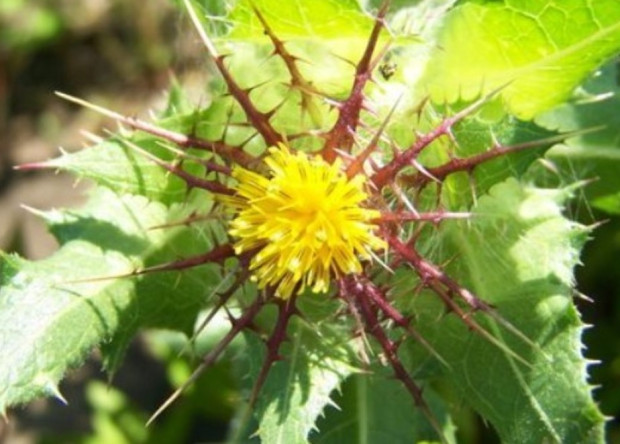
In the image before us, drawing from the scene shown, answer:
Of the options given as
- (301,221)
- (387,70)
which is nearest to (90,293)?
(301,221)

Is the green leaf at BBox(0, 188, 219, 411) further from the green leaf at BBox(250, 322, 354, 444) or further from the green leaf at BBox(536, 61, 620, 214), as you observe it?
the green leaf at BBox(536, 61, 620, 214)

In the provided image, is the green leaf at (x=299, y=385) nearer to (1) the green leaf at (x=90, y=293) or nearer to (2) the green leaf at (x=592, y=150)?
(1) the green leaf at (x=90, y=293)

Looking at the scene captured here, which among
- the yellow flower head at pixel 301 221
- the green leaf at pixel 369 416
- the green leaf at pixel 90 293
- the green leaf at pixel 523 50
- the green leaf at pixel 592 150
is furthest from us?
the green leaf at pixel 592 150

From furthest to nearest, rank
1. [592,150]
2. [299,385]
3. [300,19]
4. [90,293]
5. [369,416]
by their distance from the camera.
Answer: [592,150] < [369,416] < [90,293] < [299,385] < [300,19]

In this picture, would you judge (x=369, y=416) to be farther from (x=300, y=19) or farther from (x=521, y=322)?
(x=300, y=19)

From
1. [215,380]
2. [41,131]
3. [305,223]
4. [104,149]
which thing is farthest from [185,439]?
[305,223]

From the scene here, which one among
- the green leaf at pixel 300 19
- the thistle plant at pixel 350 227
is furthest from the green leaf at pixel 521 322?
the green leaf at pixel 300 19

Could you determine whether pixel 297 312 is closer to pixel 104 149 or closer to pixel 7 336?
pixel 104 149
